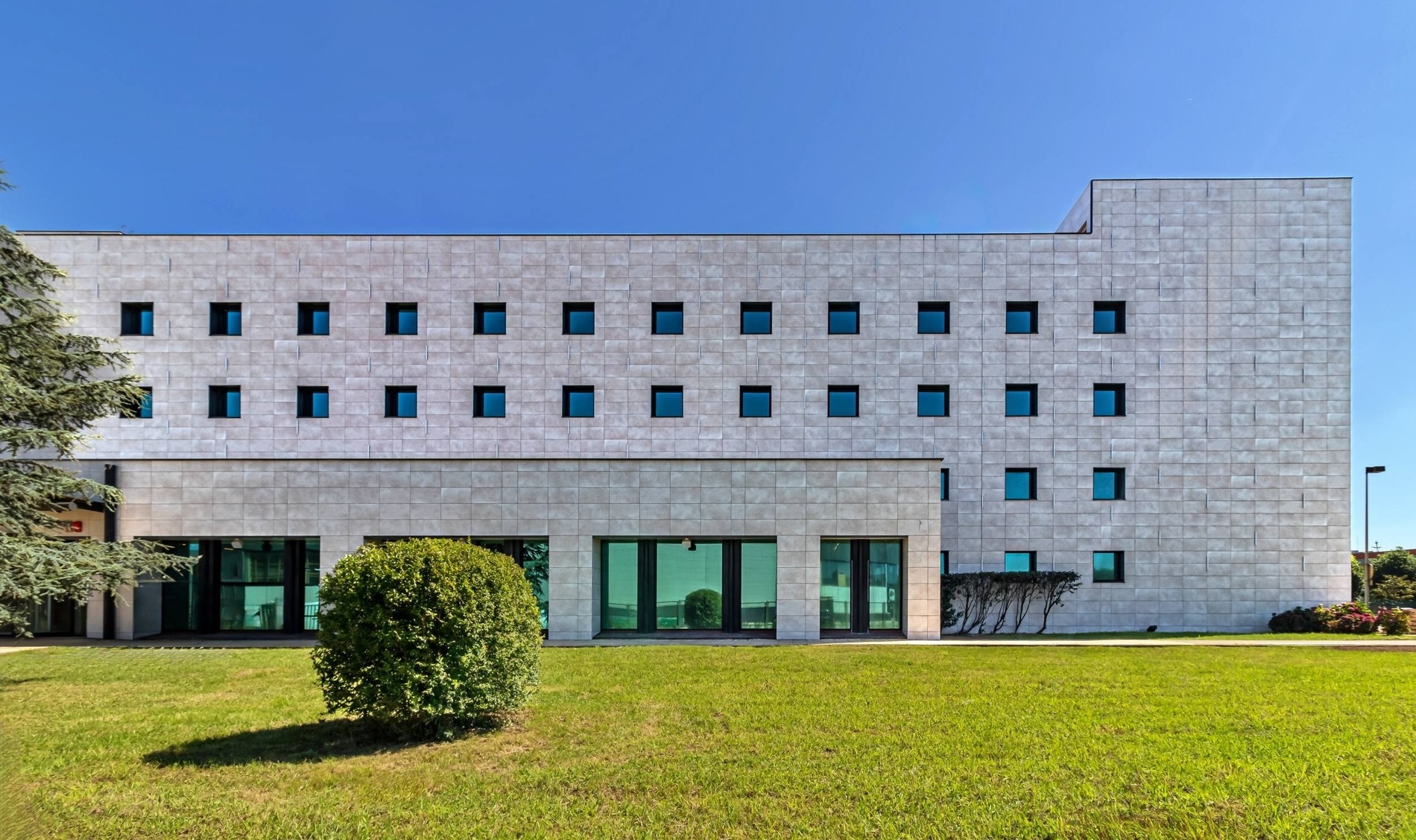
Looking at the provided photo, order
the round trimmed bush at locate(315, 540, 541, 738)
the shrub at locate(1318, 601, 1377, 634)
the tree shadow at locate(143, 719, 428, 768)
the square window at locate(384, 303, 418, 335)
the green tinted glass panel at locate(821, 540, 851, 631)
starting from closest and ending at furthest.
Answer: the tree shadow at locate(143, 719, 428, 768) < the round trimmed bush at locate(315, 540, 541, 738) < the green tinted glass panel at locate(821, 540, 851, 631) < the shrub at locate(1318, 601, 1377, 634) < the square window at locate(384, 303, 418, 335)

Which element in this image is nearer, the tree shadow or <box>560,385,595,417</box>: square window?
the tree shadow

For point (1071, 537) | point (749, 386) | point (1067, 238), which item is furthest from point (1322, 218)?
point (749, 386)

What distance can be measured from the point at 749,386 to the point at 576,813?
680 inches

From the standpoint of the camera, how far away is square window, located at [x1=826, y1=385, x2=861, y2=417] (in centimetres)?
2320

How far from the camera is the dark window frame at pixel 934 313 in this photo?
23453 millimetres

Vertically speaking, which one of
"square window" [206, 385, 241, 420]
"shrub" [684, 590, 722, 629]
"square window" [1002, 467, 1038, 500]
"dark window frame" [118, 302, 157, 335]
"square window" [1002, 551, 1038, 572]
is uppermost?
"dark window frame" [118, 302, 157, 335]

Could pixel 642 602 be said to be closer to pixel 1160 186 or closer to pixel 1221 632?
pixel 1221 632

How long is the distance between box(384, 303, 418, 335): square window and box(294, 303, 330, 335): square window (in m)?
1.88

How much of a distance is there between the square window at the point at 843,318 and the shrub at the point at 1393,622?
59.1 ft

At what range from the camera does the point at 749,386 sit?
23188 mm

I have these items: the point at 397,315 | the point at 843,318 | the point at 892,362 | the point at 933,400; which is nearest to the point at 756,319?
the point at 843,318

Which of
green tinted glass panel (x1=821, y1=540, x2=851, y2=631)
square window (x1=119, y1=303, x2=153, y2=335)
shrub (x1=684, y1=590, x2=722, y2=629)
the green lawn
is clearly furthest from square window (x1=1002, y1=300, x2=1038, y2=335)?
square window (x1=119, y1=303, x2=153, y2=335)

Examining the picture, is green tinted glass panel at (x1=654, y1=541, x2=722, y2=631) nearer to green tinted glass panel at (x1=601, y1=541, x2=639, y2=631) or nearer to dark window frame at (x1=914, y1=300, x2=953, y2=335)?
green tinted glass panel at (x1=601, y1=541, x2=639, y2=631)

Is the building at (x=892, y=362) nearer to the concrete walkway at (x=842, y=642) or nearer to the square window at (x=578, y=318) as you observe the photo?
the square window at (x=578, y=318)
